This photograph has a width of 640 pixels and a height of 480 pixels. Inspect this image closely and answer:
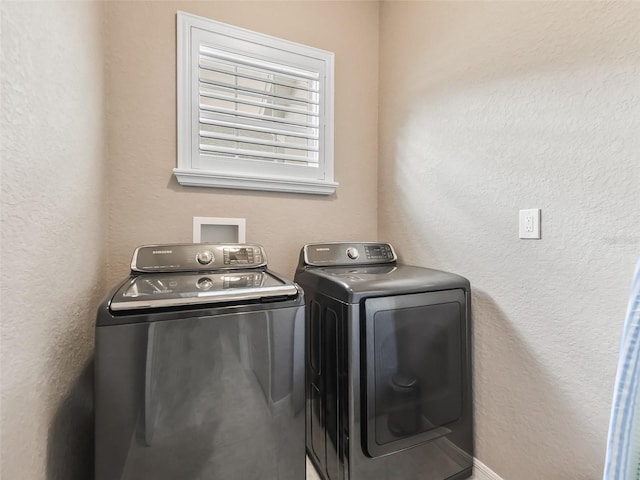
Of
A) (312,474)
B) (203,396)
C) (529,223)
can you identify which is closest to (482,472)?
(312,474)

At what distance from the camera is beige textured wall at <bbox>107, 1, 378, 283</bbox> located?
63.2 inches

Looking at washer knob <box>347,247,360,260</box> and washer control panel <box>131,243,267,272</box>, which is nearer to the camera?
washer control panel <box>131,243,267,272</box>

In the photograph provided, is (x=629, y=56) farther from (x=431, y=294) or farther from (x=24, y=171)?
(x=24, y=171)

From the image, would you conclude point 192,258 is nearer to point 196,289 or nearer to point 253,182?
point 196,289

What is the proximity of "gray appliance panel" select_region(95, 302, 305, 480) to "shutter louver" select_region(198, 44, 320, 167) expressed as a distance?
117 cm

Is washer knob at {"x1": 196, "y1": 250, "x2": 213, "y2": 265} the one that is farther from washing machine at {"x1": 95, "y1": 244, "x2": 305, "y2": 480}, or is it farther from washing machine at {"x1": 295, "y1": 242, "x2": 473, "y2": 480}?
washing machine at {"x1": 295, "y1": 242, "x2": 473, "y2": 480}

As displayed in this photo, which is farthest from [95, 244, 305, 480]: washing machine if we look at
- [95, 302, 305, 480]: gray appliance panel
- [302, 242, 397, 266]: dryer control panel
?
[302, 242, 397, 266]: dryer control panel

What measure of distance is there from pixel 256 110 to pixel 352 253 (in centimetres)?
111

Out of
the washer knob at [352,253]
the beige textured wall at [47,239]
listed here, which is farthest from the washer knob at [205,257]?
the washer knob at [352,253]

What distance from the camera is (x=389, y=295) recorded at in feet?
4.12

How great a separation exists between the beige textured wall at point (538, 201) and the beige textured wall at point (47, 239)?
5.43 feet

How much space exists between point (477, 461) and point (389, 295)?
99cm

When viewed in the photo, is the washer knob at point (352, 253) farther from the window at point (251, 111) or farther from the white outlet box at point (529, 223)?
the white outlet box at point (529, 223)

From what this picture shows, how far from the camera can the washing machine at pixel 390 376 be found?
1.20m
